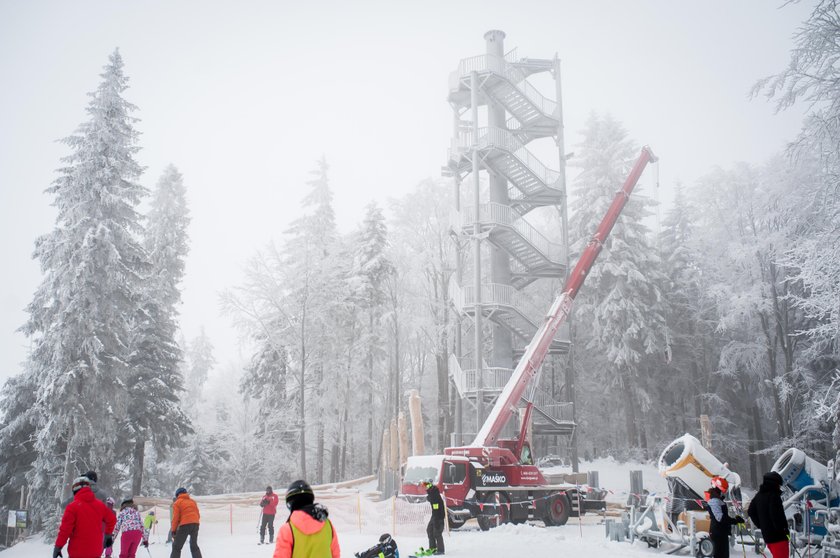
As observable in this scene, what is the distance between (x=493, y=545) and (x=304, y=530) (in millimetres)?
10919

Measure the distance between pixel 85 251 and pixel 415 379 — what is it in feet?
92.5

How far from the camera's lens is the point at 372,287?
38062mm

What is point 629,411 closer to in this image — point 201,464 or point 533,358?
point 533,358

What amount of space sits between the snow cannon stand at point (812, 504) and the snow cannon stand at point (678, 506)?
1504 millimetres

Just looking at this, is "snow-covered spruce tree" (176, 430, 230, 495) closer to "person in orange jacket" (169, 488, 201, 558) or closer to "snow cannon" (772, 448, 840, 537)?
"person in orange jacket" (169, 488, 201, 558)

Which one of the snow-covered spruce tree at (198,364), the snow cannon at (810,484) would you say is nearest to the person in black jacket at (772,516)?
the snow cannon at (810,484)

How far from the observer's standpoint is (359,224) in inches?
1625

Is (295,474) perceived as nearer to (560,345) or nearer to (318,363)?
(318,363)

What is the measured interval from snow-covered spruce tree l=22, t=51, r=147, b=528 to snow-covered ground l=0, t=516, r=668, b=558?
4.00m

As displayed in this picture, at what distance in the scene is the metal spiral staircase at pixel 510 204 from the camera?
2923 cm

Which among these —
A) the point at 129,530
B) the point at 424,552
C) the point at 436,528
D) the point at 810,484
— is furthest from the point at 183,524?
the point at 810,484

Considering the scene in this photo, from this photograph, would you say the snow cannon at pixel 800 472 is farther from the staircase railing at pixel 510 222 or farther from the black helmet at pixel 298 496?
the staircase railing at pixel 510 222

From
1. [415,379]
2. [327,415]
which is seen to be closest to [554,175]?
[327,415]

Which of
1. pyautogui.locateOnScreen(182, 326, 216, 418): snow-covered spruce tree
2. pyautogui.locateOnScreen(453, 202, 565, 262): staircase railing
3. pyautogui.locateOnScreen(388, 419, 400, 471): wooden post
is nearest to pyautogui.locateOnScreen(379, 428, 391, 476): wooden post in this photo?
pyautogui.locateOnScreen(388, 419, 400, 471): wooden post
